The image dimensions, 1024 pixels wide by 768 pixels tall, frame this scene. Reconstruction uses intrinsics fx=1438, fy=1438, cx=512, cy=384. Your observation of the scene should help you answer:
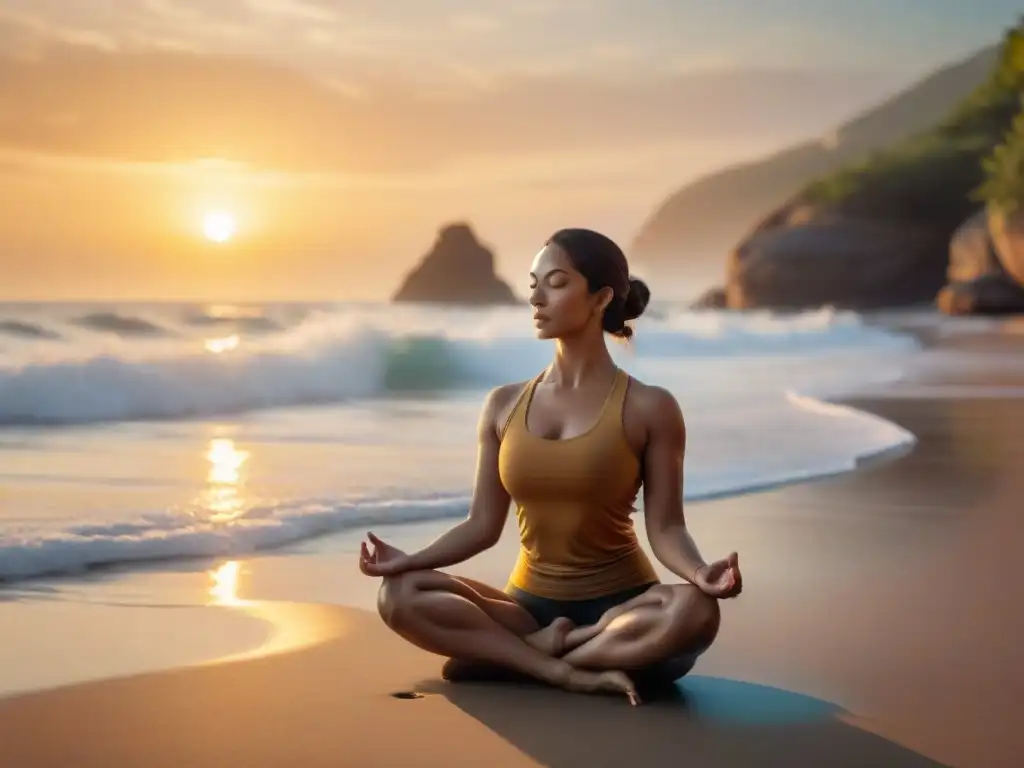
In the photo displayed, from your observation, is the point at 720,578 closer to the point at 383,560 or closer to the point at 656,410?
the point at 656,410

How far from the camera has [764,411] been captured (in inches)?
428

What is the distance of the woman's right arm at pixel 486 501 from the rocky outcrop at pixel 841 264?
50.7 m

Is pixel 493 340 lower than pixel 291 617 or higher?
higher

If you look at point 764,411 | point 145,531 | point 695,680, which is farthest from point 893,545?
point 764,411

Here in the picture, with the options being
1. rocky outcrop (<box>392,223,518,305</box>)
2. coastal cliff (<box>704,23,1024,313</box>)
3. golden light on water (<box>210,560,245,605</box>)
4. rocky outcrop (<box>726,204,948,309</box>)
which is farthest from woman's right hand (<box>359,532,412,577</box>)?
rocky outcrop (<box>392,223,518,305</box>)

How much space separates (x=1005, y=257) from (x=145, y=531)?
3455 centimetres

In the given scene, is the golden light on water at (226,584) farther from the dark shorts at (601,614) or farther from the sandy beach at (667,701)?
the dark shorts at (601,614)

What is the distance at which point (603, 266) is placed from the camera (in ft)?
10.9

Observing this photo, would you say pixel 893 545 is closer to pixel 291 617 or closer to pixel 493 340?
pixel 291 617

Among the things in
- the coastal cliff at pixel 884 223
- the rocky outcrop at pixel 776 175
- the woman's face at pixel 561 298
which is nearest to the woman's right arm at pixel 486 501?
the woman's face at pixel 561 298

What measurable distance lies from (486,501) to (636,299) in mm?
600

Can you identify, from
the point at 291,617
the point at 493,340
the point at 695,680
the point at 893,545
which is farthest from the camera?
the point at 493,340

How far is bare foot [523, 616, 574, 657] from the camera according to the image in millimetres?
3314

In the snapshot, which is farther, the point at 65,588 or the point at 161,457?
the point at 161,457
